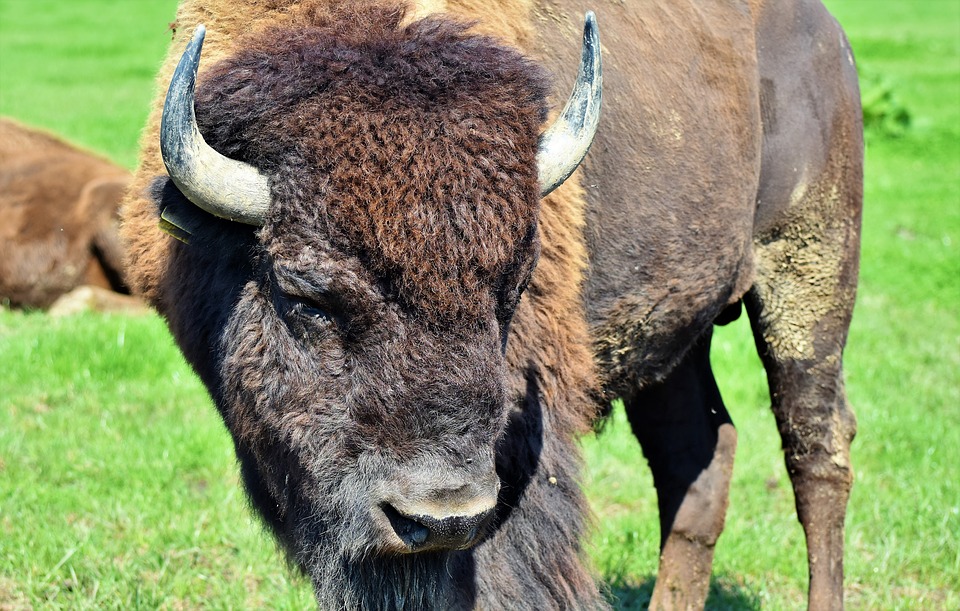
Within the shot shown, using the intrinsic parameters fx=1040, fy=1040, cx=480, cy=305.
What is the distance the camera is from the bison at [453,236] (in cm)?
267

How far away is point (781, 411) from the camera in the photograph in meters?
5.03

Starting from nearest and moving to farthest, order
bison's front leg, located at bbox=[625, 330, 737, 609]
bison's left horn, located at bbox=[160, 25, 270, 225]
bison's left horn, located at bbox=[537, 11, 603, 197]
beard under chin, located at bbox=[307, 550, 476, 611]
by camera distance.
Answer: bison's left horn, located at bbox=[160, 25, 270, 225] → bison's left horn, located at bbox=[537, 11, 603, 197] → beard under chin, located at bbox=[307, 550, 476, 611] → bison's front leg, located at bbox=[625, 330, 737, 609]

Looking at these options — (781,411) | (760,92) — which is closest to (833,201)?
(760,92)

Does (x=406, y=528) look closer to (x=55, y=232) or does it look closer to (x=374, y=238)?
(x=374, y=238)

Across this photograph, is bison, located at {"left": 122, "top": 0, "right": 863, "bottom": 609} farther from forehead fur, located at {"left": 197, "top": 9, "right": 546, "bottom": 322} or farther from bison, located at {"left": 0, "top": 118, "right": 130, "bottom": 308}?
bison, located at {"left": 0, "top": 118, "right": 130, "bottom": 308}

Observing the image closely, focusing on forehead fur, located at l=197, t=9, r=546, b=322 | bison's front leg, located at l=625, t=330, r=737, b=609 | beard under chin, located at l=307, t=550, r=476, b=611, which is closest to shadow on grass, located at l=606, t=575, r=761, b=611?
bison's front leg, located at l=625, t=330, r=737, b=609

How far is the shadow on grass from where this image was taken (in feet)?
16.9

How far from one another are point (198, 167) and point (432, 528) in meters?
1.09

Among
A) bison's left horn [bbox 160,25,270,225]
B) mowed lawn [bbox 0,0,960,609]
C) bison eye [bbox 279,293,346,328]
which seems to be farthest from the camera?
mowed lawn [bbox 0,0,960,609]

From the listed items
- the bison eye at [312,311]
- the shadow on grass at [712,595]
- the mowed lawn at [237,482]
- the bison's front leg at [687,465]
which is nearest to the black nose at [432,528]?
the bison eye at [312,311]

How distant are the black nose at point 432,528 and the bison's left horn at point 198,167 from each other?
2.86 ft

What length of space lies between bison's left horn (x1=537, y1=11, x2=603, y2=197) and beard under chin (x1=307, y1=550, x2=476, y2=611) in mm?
1190

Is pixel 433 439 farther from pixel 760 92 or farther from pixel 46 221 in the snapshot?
pixel 46 221

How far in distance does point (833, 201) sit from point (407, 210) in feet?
9.27
